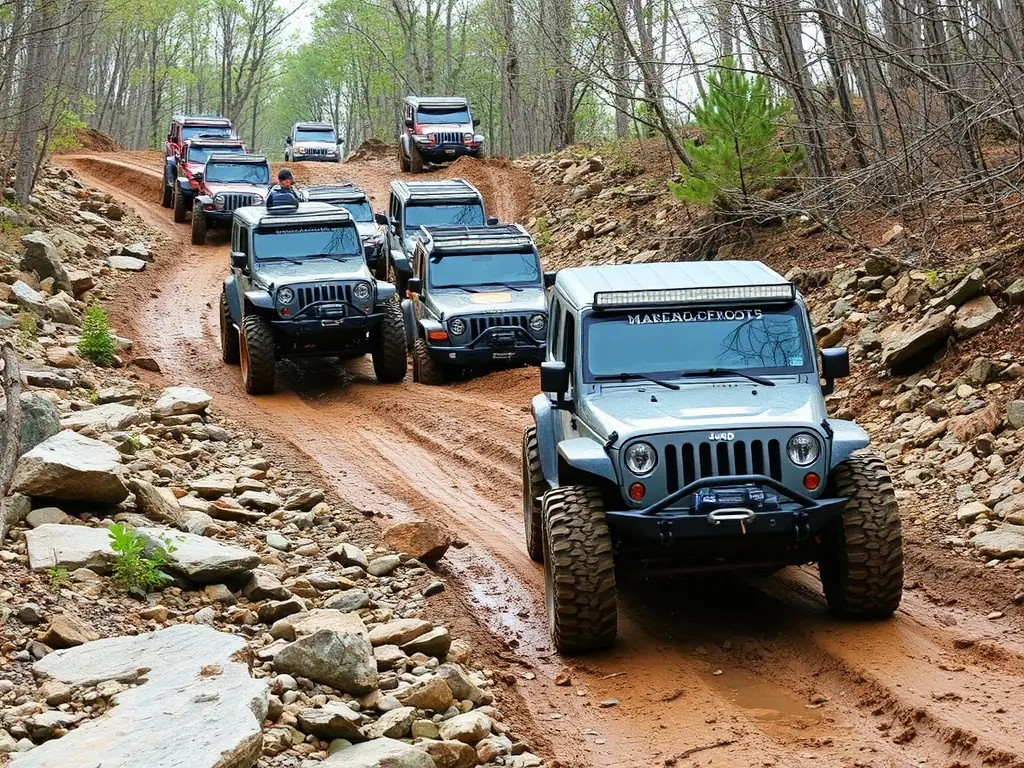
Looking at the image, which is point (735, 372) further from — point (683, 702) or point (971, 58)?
point (971, 58)

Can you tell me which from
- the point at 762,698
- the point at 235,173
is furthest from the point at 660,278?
the point at 235,173

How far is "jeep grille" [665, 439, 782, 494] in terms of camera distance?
6453 millimetres

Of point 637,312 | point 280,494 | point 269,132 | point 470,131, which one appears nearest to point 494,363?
point 280,494

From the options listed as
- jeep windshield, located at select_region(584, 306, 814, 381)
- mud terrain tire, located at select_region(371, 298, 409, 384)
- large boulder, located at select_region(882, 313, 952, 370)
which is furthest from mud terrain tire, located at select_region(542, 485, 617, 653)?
mud terrain tire, located at select_region(371, 298, 409, 384)

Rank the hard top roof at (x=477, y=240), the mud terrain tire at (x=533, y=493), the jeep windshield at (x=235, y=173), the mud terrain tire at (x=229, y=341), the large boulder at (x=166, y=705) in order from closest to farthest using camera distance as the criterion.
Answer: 1. the large boulder at (x=166, y=705)
2. the mud terrain tire at (x=533, y=493)
3. the hard top roof at (x=477, y=240)
4. the mud terrain tire at (x=229, y=341)
5. the jeep windshield at (x=235, y=173)

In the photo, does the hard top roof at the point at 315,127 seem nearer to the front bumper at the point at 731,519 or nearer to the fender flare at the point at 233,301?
the fender flare at the point at 233,301

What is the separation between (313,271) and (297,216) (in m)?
0.99

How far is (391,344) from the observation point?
51.5ft

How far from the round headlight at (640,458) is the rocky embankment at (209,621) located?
132 centimetres

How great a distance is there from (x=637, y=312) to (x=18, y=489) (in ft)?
12.8

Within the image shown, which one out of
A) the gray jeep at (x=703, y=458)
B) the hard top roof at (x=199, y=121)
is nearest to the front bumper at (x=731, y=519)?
the gray jeep at (x=703, y=458)

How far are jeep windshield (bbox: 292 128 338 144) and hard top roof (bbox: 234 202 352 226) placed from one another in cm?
2774

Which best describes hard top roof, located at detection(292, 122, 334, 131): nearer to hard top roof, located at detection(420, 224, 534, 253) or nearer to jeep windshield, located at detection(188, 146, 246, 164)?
jeep windshield, located at detection(188, 146, 246, 164)

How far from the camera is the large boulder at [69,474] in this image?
762cm
